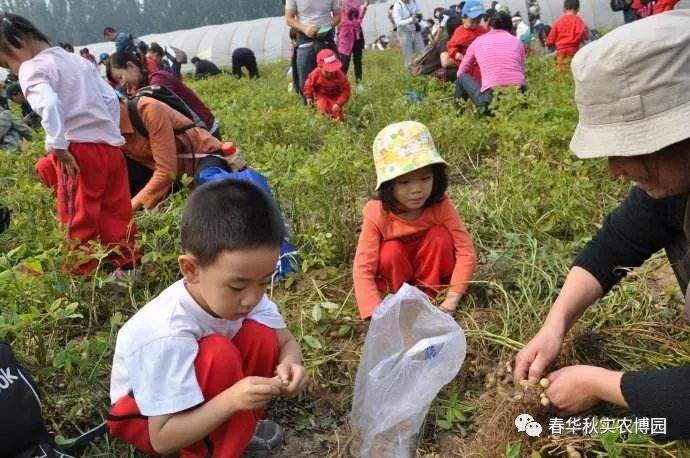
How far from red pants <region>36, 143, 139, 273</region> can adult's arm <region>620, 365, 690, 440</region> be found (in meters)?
2.00

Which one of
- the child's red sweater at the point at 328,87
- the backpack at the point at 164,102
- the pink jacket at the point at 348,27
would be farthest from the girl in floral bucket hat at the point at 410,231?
the pink jacket at the point at 348,27

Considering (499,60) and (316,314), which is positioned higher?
(499,60)

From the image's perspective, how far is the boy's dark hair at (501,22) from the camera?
559 centimetres

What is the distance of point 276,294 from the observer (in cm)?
261

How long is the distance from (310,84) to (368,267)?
11.4ft

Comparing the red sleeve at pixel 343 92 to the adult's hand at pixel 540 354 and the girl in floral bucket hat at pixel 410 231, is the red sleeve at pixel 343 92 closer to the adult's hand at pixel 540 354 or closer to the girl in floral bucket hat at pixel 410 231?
the girl in floral bucket hat at pixel 410 231

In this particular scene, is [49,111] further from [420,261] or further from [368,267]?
[420,261]

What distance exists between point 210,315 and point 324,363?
67cm

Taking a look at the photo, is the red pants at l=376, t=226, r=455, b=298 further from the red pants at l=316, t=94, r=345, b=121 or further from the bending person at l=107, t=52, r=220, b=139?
the red pants at l=316, t=94, r=345, b=121

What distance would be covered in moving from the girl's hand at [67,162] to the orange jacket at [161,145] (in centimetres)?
58

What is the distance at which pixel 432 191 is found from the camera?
7.47 ft

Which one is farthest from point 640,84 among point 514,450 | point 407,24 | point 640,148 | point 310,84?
point 407,24

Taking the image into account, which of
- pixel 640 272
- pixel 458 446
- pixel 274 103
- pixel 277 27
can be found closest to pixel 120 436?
pixel 458 446

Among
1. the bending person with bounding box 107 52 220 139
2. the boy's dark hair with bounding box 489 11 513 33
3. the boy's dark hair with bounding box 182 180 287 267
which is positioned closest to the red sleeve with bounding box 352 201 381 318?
the boy's dark hair with bounding box 182 180 287 267
